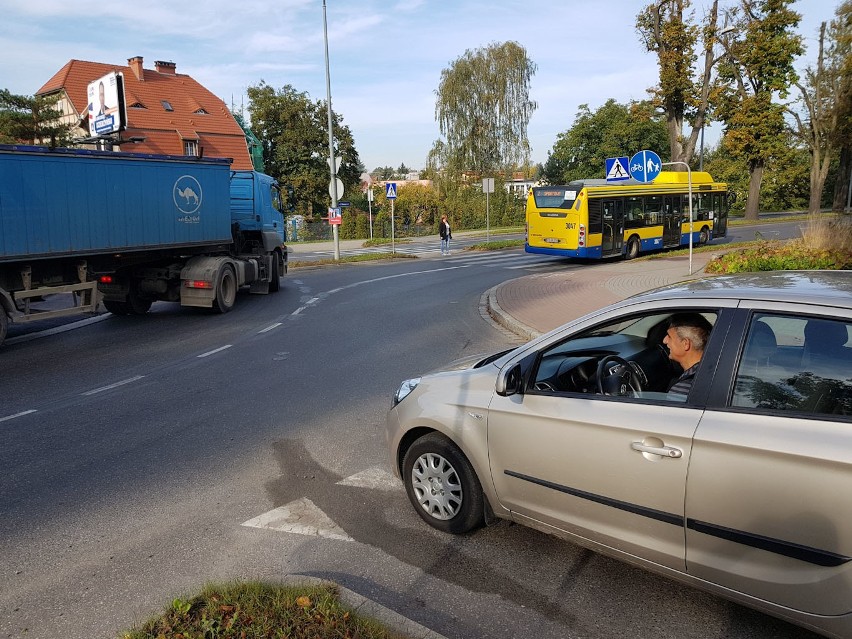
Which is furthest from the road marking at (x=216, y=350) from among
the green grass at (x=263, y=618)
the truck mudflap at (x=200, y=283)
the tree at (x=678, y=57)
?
the tree at (x=678, y=57)

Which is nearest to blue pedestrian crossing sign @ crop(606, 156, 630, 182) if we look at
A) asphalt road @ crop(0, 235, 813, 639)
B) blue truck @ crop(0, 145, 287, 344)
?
asphalt road @ crop(0, 235, 813, 639)

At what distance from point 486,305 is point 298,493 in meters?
9.75

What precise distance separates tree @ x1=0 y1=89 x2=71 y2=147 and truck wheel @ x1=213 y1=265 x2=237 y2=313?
17.0 m

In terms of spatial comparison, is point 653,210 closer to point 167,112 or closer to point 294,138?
point 294,138

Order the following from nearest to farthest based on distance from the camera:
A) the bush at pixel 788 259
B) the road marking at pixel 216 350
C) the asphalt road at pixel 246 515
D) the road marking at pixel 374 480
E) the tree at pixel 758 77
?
1. the asphalt road at pixel 246 515
2. the road marking at pixel 374 480
3. the road marking at pixel 216 350
4. the bush at pixel 788 259
5. the tree at pixel 758 77

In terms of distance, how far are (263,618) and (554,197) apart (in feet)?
70.8

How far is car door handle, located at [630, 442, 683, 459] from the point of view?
2.86 metres

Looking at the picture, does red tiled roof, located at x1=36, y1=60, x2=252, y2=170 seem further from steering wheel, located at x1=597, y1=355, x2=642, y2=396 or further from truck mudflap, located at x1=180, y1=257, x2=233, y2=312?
steering wheel, located at x1=597, y1=355, x2=642, y2=396

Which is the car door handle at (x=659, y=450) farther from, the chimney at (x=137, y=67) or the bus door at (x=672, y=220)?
the chimney at (x=137, y=67)

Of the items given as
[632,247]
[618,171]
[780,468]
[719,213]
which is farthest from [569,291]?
[719,213]

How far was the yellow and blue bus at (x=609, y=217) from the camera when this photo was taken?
2250 centimetres

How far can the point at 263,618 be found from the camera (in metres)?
2.85

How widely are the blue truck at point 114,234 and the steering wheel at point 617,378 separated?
944 cm

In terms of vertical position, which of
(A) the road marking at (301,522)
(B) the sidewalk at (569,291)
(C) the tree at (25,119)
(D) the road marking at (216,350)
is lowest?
(A) the road marking at (301,522)
